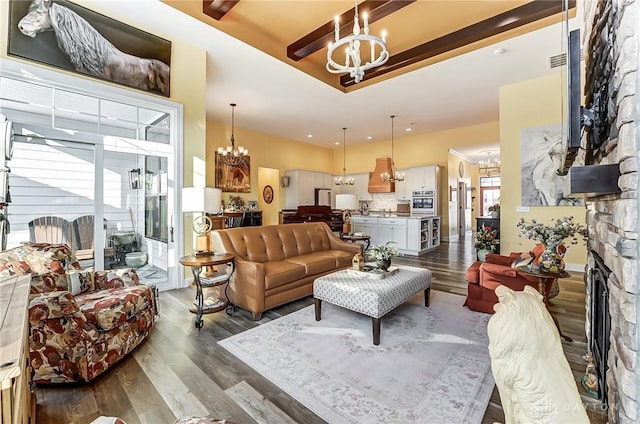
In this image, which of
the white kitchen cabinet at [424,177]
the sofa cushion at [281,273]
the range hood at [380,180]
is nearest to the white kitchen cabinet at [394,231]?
the range hood at [380,180]

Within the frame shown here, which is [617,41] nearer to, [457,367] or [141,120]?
[457,367]

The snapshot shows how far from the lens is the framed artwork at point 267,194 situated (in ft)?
29.9

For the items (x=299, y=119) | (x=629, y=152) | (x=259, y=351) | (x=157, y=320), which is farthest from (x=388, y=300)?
(x=299, y=119)

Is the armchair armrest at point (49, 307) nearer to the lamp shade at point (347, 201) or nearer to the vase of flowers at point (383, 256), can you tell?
the vase of flowers at point (383, 256)

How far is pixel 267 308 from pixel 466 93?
223 inches

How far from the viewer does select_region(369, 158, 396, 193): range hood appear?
29.1 ft

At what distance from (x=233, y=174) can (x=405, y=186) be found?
5643 mm

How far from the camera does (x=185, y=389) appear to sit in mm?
1831

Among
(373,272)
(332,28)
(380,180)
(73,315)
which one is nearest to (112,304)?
(73,315)

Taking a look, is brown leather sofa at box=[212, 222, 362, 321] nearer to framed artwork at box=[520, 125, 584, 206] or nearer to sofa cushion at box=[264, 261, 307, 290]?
sofa cushion at box=[264, 261, 307, 290]

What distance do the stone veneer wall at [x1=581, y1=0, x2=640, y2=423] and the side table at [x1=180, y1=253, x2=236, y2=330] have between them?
2.94 metres

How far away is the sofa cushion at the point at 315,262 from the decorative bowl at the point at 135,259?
6.96 feet

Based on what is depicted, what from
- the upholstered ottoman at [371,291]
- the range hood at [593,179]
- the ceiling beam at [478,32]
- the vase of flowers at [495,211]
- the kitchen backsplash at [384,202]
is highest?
the ceiling beam at [478,32]

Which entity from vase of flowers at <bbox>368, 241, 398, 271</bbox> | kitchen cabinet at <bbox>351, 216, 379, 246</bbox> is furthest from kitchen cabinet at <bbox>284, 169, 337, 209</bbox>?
vase of flowers at <bbox>368, 241, 398, 271</bbox>
